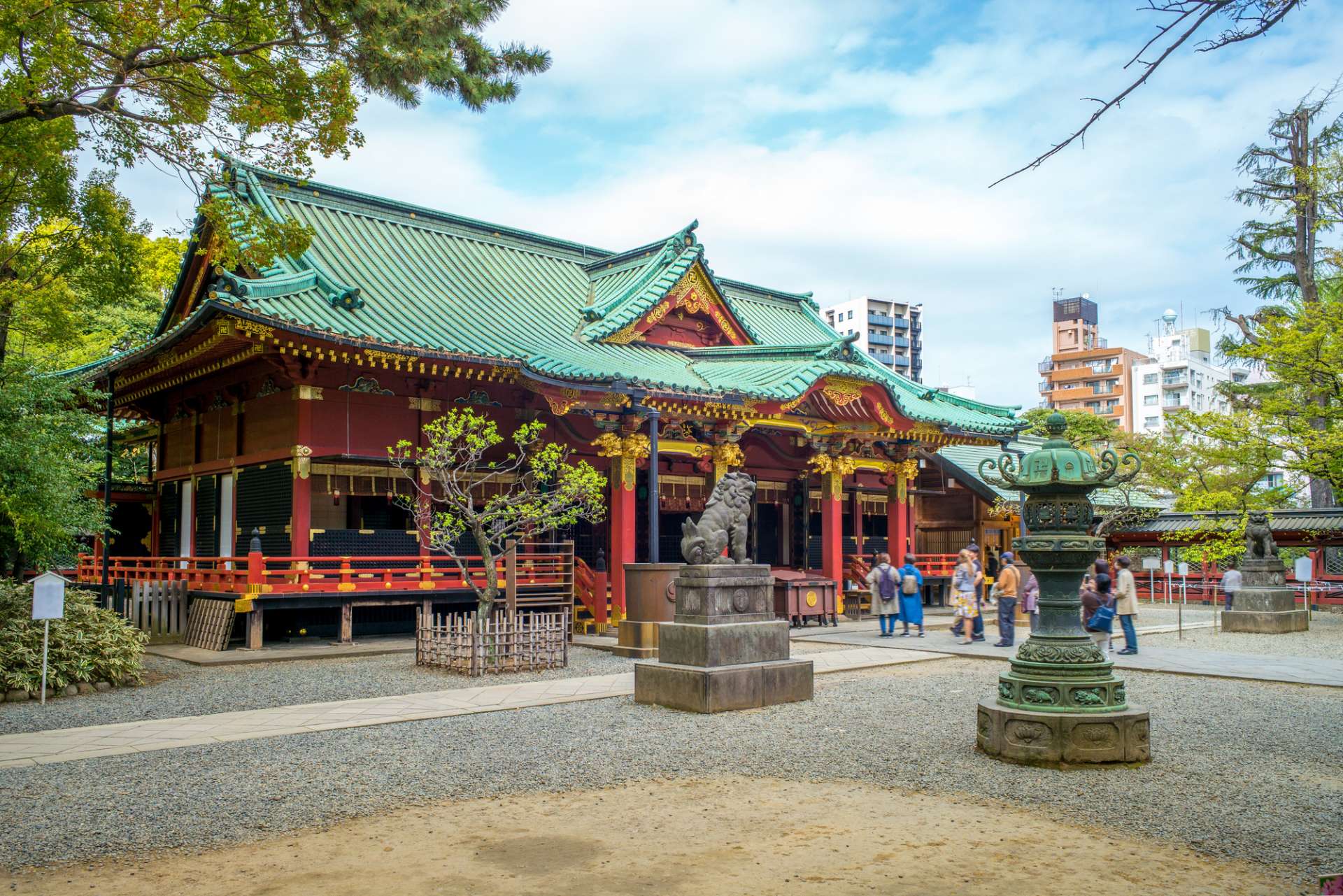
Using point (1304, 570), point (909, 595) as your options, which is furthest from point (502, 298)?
point (1304, 570)

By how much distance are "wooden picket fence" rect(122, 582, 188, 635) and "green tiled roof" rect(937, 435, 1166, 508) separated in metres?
17.3

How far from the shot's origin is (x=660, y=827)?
5.96 metres

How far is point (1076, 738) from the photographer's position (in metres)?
7.43

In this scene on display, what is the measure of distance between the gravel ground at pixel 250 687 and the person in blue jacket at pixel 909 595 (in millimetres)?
6474

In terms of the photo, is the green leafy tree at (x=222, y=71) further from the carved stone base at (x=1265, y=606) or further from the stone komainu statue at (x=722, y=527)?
the carved stone base at (x=1265, y=606)

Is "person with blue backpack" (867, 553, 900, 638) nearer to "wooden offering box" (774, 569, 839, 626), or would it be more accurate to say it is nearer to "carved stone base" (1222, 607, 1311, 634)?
"wooden offering box" (774, 569, 839, 626)

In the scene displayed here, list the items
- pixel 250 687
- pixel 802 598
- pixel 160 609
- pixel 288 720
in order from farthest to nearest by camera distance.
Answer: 1. pixel 802 598
2. pixel 160 609
3. pixel 250 687
4. pixel 288 720

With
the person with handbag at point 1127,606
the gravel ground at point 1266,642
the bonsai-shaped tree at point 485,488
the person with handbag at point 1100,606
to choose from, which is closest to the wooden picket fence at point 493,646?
the bonsai-shaped tree at point 485,488

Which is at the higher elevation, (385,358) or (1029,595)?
(385,358)

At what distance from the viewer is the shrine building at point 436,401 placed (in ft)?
52.9

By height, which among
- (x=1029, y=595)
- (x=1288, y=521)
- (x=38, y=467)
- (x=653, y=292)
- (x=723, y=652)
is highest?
(x=653, y=292)

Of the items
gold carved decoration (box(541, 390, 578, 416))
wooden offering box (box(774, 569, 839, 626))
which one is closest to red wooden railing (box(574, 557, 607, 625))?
gold carved decoration (box(541, 390, 578, 416))

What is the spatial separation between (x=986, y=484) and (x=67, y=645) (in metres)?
20.8

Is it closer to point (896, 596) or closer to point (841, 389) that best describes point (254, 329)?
point (841, 389)
